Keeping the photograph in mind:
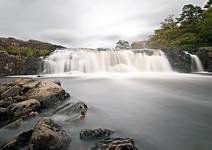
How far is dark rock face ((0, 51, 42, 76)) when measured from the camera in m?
20.5

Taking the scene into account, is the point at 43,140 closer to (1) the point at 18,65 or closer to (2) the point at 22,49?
(1) the point at 18,65

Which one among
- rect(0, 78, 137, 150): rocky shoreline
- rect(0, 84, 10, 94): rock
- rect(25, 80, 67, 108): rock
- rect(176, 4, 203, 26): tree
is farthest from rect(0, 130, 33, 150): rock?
rect(176, 4, 203, 26): tree

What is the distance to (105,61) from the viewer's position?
22.2 metres

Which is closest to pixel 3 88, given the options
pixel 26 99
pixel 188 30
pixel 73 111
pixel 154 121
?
pixel 26 99

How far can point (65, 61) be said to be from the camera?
2173 cm

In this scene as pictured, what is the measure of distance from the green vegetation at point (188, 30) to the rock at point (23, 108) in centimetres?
2524

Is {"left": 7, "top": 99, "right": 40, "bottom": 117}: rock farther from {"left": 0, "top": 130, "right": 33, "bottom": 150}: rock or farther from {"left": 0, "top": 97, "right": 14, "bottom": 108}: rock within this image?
{"left": 0, "top": 130, "right": 33, "bottom": 150}: rock

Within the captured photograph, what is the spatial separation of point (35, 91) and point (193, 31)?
33827 millimetres

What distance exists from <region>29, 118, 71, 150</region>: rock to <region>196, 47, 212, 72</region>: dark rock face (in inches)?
874

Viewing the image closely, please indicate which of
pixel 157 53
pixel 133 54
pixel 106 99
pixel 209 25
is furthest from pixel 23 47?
pixel 209 25

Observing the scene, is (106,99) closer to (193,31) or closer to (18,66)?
(18,66)

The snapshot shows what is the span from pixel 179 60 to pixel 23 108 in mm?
20091

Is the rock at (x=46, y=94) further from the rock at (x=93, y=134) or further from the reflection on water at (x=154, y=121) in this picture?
the rock at (x=93, y=134)

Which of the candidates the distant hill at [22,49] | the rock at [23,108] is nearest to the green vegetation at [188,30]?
the distant hill at [22,49]
